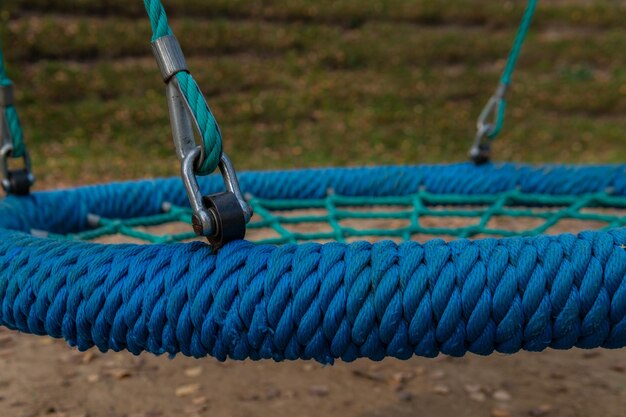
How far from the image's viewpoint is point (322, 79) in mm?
6379

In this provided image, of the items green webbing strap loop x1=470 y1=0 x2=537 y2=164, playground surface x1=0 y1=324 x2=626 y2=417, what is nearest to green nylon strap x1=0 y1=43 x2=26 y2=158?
Answer: playground surface x1=0 y1=324 x2=626 y2=417

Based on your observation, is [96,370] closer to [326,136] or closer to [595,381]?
[595,381]

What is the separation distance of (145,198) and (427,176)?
59 cm

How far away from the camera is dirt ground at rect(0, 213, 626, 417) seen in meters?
1.40

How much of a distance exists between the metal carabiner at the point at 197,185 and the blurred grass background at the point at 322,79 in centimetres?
343

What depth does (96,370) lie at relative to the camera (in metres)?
1.59

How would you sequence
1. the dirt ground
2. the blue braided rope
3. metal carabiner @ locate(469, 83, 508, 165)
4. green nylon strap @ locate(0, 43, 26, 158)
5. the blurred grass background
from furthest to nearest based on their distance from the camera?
the blurred grass background < metal carabiner @ locate(469, 83, 508, 165) < the dirt ground < green nylon strap @ locate(0, 43, 26, 158) < the blue braided rope

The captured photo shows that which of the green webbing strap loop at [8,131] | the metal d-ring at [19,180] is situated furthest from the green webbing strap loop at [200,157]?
the metal d-ring at [19,180]

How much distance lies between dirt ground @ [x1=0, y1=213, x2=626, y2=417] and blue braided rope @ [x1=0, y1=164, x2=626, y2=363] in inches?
29.2

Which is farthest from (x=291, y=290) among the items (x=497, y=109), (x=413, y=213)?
(x=497, y=109)

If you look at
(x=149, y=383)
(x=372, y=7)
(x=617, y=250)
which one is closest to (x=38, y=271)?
(x=617, y=250)

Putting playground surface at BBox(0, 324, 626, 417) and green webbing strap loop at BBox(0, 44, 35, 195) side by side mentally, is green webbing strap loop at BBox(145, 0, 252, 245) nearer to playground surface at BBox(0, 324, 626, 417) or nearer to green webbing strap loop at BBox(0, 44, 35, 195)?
green webbing strap loop at BBox(0, 44, 35, 195)

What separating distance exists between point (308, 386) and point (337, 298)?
0.89m

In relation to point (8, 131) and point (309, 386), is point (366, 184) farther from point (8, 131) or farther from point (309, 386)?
point (8, 131)
